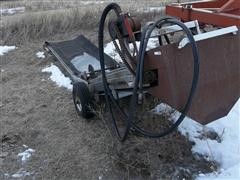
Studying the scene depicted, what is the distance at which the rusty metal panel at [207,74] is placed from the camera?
3092 mm

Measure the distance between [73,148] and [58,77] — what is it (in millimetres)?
2213

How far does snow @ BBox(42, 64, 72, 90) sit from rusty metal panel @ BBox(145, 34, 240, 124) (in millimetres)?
2629

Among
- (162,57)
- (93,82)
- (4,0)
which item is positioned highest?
(162,57)

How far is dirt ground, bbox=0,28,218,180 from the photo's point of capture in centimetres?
364

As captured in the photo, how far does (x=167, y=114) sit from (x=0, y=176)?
1.76 metres

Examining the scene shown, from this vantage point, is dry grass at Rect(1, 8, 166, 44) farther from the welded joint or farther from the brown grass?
the welded joint

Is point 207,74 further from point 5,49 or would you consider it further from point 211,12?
point 5,49

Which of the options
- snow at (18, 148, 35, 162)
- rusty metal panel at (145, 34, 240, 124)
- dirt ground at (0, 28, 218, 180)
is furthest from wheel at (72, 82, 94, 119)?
rusty metal panel at (145, 34, 240, 124)

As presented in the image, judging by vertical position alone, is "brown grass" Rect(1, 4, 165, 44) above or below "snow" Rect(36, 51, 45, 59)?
above

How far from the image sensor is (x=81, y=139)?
4.21 meters

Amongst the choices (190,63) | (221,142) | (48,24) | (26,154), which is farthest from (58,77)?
(190,63)

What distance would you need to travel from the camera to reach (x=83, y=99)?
174 inches

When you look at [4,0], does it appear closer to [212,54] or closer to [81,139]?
[81,139]

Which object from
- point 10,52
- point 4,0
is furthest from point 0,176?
point 4,0
